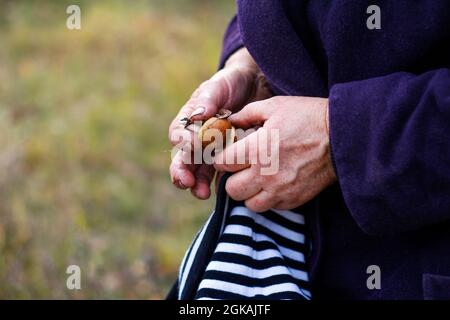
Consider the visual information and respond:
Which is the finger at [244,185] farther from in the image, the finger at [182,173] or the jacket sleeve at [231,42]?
the jacket sleeve at [231,42]

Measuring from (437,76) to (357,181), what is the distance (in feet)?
0.69

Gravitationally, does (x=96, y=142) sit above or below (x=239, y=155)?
above

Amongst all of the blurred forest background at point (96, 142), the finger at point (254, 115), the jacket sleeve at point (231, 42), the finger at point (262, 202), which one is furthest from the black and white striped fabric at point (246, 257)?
the blurred forest background at point (96, 142)

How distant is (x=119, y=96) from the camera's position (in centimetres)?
420

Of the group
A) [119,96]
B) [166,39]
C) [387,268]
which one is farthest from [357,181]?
[166,39]

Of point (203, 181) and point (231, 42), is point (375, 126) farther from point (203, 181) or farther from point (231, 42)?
point (231, 42)

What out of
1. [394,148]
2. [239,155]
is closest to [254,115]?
[239,155]

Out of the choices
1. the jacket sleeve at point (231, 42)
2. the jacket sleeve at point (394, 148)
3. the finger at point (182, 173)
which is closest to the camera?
the jacket sleeve at point (394, 148)

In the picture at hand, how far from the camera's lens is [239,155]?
120 cm

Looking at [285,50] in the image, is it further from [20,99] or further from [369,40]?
[20,99]

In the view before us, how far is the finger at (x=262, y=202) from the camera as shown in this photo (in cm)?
121

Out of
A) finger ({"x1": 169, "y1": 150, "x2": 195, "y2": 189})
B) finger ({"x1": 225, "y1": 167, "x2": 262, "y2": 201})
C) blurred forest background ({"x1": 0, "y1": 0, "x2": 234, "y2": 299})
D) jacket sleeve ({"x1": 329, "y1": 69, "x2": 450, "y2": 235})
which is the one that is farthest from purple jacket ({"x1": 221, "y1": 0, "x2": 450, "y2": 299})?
blurred forest background ({"x1": 0, "y1": 0, "x2": 234, "y2": 299})

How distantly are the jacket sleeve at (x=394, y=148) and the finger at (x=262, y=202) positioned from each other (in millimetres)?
178

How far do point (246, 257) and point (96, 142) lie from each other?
A: 2647 mm
